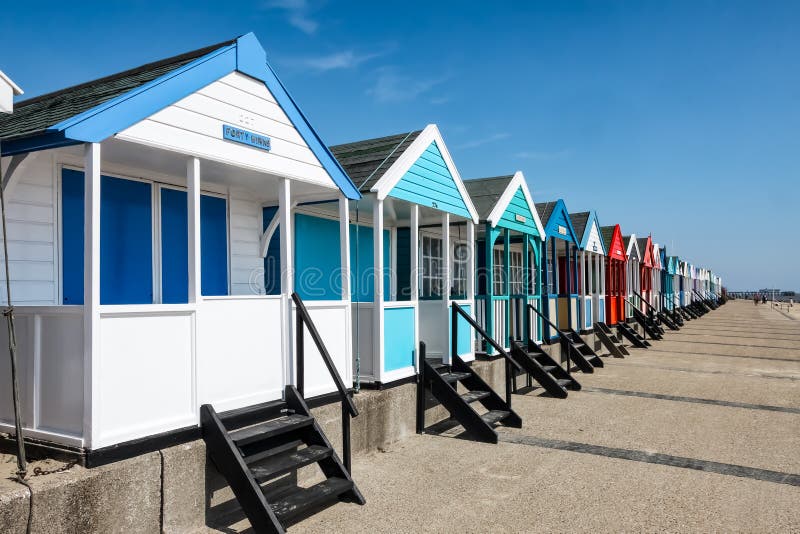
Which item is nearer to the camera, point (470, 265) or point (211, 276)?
point (211, 276)

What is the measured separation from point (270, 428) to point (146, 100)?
2.75 m

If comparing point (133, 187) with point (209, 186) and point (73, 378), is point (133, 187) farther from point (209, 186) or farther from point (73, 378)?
point (73, 378)

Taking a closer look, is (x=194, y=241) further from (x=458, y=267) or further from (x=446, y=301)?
(x=458, y=267)

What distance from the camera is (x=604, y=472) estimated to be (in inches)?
228

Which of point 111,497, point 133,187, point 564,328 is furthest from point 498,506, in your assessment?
point 564,328

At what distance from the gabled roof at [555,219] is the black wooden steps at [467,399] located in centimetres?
541

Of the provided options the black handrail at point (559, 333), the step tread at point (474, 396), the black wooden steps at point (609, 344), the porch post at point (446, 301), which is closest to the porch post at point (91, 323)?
the step tread at point (474, 396)

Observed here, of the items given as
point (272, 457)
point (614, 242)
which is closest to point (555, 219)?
point (614, 242)

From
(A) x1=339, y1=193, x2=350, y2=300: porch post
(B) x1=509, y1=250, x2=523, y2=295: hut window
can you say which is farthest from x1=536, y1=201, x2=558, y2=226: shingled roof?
(A) x1=339, y1=193, x2=350, y2=300: porch post

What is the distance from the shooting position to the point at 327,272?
8.04 metres

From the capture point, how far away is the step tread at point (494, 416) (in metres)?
7.34

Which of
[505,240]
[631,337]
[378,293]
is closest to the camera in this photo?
[378,293]

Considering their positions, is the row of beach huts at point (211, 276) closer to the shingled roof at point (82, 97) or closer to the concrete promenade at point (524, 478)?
the shingled roof at point (82, 97)

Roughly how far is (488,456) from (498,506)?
1.48 m
